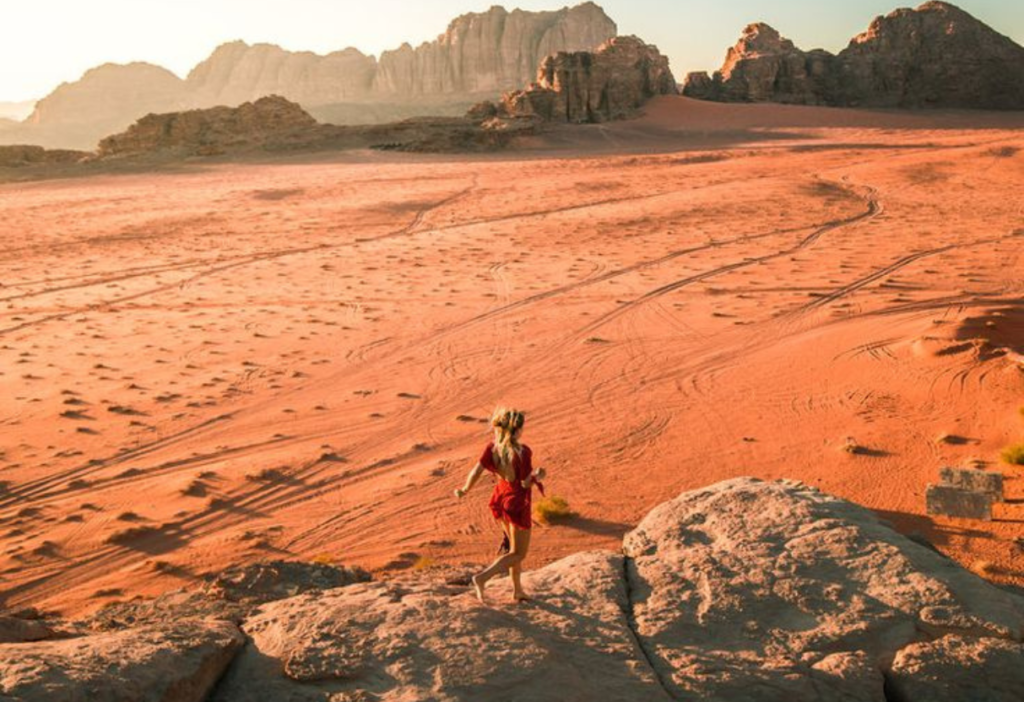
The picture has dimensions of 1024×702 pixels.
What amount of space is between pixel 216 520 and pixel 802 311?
11.9 meters

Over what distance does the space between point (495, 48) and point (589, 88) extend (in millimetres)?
69914

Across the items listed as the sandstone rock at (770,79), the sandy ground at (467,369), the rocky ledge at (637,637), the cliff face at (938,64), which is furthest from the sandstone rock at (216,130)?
the rocky ledge at (637,637)

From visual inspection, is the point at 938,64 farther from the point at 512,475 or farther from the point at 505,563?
the point at 505,563

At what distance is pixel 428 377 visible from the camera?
48.2 ft

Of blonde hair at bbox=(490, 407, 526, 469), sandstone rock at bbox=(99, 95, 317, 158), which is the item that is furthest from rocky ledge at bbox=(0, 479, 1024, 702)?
sandstone rock at bbox=(99, 95, 317, 158)

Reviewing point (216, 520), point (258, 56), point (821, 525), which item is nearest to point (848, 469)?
point (821, 525)

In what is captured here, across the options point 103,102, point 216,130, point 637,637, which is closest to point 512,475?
point 637,637

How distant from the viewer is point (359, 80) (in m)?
145

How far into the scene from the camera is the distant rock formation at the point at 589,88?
60688 millimetres

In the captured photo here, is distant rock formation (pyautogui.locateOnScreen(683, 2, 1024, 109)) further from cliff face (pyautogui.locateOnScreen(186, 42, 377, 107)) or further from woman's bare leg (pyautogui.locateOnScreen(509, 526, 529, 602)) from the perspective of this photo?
cliff face (pyautogui.locateOnScreen(186, 42, 377, 107))

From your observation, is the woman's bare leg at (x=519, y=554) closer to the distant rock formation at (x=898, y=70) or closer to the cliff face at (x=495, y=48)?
the distant rock formation at (x=898, y=70)

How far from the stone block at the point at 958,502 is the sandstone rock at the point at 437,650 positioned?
198 inches

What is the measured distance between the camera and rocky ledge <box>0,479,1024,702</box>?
188 inches

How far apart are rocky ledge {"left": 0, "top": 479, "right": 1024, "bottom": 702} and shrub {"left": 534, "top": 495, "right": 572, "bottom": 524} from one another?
121 inches
